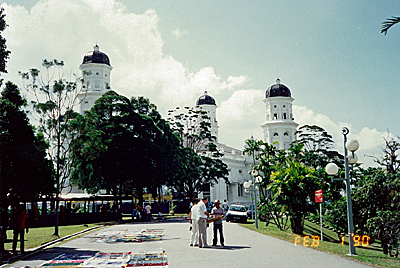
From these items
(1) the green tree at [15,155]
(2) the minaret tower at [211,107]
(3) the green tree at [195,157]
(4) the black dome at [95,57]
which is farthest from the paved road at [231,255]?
(2) the minaret tower at [211,107]

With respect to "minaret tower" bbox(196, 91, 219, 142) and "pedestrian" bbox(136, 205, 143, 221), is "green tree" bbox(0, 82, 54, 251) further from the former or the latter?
"minaret tower" bbox(196, 91, 219, 142)

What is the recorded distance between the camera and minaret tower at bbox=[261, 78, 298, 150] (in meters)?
84.9

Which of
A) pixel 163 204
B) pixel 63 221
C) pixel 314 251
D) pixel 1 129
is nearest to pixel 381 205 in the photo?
pixel 314 251

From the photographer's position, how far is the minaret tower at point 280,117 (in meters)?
84.9

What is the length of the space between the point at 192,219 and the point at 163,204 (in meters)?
42.6

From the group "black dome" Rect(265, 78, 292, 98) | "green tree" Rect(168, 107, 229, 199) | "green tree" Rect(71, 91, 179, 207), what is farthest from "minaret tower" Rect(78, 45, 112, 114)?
"green tree" Rect(71, 91, 179, 207)

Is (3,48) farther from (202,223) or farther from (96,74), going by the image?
(96,74)

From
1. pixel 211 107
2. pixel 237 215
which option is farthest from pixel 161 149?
pixel 211 107

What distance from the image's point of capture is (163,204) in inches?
2274

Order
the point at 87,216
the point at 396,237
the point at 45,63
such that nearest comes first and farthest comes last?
the point at 396,237 → the point at 45,63 → the point at 87,216

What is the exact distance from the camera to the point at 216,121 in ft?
314

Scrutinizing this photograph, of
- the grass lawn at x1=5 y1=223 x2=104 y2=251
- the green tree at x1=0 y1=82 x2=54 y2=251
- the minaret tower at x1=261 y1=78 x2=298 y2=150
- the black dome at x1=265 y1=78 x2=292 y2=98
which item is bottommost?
the grass lawn at x1=5 y1=223 x2=104 y2=251

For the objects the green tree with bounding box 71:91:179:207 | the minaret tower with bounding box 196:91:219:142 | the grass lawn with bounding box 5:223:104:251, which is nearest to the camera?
the grass lawn with bounding box 5:223:104:251

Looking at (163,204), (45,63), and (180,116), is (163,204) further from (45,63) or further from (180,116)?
(45,63)
